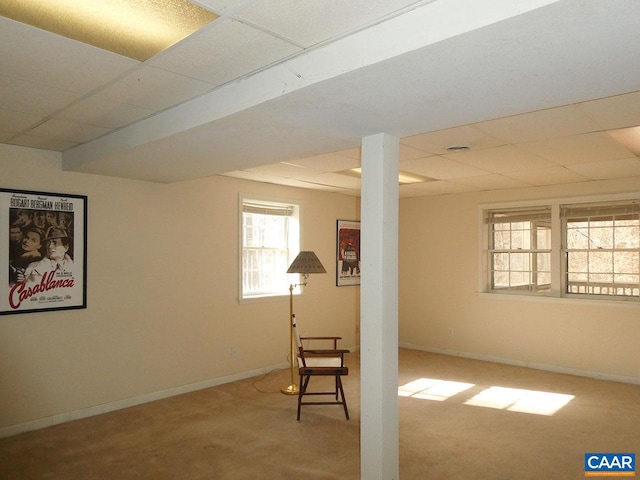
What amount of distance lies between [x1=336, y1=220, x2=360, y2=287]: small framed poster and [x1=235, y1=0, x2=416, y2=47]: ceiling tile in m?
5.38

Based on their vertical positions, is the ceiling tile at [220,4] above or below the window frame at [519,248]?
above

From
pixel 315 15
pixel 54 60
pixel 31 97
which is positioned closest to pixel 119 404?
pixel 31 97

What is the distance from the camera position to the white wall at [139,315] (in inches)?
165

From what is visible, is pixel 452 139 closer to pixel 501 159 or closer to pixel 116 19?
pixel 501 159

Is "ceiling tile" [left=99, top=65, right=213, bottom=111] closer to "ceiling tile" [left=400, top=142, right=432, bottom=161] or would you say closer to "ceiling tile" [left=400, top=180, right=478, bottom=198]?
"ceiling tile" [left=400, top=142, right=432, bottom=161]

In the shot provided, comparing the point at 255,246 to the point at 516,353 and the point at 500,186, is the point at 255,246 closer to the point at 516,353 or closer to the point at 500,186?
the point at 500,186

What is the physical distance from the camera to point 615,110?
3207 mm

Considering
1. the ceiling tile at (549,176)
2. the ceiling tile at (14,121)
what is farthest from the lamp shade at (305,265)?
the ceiling tile at (14,121)

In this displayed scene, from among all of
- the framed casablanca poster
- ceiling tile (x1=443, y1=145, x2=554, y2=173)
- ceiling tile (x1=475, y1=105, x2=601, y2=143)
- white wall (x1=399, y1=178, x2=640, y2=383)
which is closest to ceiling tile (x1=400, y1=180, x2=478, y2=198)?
white wall (x1=399, y1=178, x2=640, y2=383)

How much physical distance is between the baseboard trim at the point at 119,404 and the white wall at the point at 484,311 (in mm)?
2828

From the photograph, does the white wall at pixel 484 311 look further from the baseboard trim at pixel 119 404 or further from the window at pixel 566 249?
the baseboard trim at pixel 119 404

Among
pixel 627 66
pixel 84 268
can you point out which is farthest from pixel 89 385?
pixel 627 66

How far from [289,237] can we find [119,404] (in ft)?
9.97

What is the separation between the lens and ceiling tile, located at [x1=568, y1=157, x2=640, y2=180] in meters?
4.93
